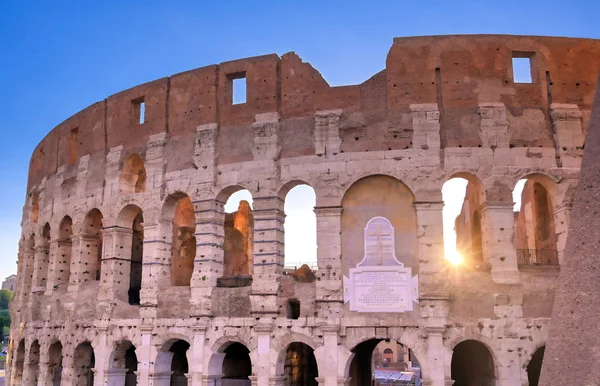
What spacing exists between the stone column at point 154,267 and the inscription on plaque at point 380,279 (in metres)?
5.23

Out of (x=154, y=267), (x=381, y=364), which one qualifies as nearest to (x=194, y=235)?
(x=154, y=267)

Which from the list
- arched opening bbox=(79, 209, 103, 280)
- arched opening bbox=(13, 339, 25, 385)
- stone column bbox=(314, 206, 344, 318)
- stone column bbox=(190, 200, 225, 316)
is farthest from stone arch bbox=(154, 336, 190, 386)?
arched opening bbox=(13, 339, 25, 385)

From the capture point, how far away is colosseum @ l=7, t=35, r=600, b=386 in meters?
14.0

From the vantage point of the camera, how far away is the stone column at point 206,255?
1539 cm

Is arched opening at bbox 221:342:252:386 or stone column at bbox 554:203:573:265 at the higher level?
stone column at bbox 554:203:573:265

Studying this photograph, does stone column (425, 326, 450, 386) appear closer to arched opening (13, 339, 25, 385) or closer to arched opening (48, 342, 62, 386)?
arched opening (48, 342, 62, 386)

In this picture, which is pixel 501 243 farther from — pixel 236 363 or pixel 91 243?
pixel 91 243

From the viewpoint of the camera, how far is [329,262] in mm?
14492

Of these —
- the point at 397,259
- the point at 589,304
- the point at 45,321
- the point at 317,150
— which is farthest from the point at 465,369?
the point at 45,321

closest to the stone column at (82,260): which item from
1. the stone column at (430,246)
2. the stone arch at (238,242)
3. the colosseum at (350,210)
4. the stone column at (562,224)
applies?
the colosseum at (350,210)

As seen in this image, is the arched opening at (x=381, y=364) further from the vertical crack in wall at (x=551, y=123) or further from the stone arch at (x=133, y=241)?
the stone arch at (x=133, y=241)

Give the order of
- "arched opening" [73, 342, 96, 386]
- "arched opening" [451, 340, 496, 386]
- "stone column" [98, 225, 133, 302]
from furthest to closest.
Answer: "arched opening" [73, 342, 96, 386] < "stone column" [98, 225, 133, 302] < "arched opening" [451, 340, 496, 386]

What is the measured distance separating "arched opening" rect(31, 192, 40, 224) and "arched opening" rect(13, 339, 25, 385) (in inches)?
180

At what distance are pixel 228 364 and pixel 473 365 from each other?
22.8 feet
